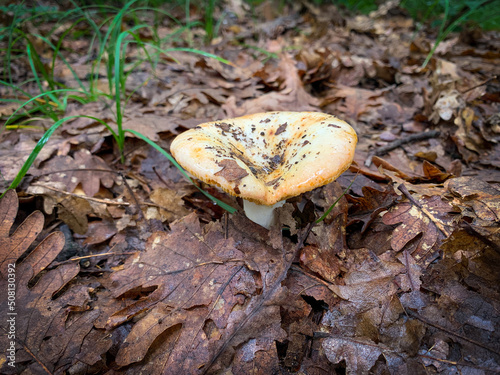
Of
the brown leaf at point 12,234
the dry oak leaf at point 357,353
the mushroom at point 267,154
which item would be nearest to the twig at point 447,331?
the dry oak leaf at point 357,353

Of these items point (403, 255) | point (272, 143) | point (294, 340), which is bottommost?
point (294, 340)

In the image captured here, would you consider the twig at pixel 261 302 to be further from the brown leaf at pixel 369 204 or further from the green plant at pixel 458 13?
the green plant at pixel 458 13

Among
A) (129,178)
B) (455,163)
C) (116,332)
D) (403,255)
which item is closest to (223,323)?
(116,332)

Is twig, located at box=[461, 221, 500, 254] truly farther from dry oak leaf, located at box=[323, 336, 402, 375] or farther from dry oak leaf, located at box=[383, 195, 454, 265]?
dry oak leaf, located at box=[323, 336, 402, 375]

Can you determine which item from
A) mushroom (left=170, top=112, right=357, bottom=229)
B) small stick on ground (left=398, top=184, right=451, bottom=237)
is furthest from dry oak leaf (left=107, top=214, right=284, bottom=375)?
small stick on ground (left=398, top=184, right=451, bottom=237)

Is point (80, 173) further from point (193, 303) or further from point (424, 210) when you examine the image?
point (424, 210)

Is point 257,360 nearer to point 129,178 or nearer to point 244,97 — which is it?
point 129,178

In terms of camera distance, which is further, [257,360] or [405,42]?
[405,42]
